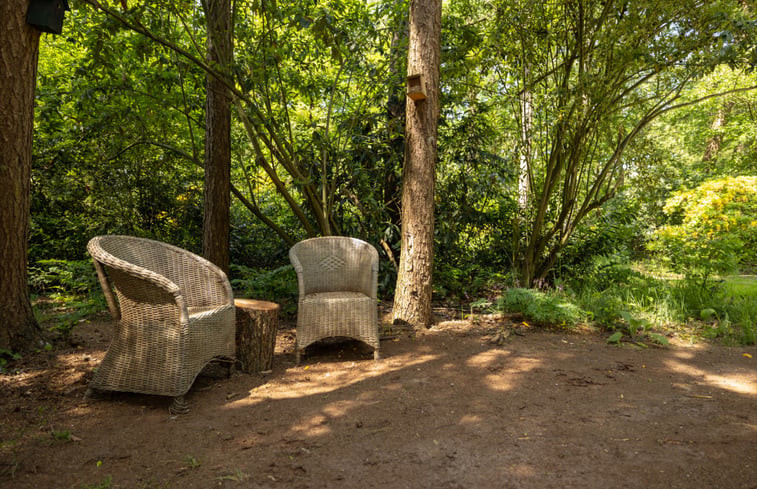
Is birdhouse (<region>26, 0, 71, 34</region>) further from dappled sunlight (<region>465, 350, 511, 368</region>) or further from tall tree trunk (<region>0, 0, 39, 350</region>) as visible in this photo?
dappled sunlight (<region>465, 350, 511, 368</region>)

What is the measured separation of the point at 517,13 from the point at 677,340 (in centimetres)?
343

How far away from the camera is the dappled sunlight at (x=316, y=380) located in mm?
2697

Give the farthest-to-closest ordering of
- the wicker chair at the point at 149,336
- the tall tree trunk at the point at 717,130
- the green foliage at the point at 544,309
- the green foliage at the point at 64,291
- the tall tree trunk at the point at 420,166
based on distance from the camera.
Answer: the tall tree trunk at the point at 717,130, the green foliage at the point at 64,291, the green foliage at the point at 544,309, the tall tree trunk at the point at 420,166, the wicker chair at the point at 149,336

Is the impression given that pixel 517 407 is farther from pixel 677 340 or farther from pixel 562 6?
pixel 562 6

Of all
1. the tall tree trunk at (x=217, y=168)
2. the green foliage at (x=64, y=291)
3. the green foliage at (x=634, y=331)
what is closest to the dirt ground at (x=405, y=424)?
the green foliage at (x=634, y=331)

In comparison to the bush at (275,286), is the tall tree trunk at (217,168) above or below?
above

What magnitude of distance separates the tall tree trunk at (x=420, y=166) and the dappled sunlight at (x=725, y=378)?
6.33ft

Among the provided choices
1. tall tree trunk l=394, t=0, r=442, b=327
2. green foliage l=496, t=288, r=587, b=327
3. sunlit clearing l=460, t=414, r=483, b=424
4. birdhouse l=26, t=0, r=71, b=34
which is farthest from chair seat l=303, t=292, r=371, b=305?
birdhouse l=26, t=0, r=71, b=34

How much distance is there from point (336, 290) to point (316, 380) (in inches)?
38.2

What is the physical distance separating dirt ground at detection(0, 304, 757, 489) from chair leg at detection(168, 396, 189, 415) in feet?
0.24

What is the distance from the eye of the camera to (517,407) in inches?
97.8

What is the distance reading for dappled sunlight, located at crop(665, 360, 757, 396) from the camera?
9.23 ft

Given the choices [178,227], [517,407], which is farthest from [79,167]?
[517,407]

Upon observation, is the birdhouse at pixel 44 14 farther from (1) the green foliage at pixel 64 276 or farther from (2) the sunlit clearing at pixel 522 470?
(2) the sunlit clearing at pixel 522 470
